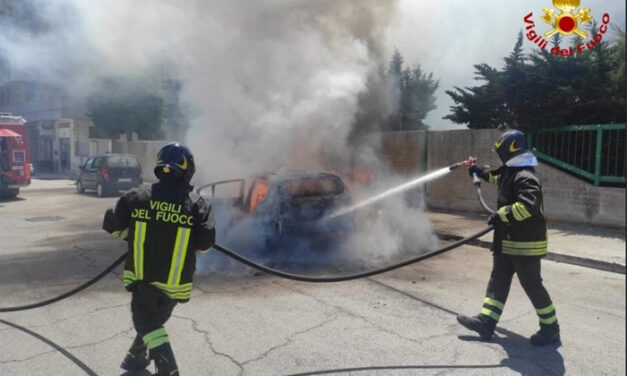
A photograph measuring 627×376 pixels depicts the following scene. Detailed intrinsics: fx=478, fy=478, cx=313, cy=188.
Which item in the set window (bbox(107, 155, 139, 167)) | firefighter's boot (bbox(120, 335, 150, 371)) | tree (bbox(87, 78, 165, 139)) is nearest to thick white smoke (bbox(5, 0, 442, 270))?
window (bbox(107, 155, 139, 167))

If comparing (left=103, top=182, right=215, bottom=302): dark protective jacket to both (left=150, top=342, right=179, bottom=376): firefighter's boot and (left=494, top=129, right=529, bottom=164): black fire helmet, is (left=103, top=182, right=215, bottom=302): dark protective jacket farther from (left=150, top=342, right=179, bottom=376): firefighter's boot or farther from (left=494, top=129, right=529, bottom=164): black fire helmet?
(left=494, top=129, right=529, bottom=164): black fire helmet

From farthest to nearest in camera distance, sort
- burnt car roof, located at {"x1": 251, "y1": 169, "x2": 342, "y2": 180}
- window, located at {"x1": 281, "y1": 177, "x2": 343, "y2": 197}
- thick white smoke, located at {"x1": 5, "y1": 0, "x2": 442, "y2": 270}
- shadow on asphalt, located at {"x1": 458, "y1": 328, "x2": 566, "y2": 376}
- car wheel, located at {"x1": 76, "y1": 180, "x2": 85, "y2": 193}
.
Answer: car wheel, located at {"x1": 76, "y1": 180, "x2": 85, "y2": 193}, thick white smoke, located at {"x1": 5, "y1": 0, "x2": 442, "y2": 270}, burnt car roof, located at {"x1": 251, "y1": 169, "x2": 342, "y2": 180}, window, located at {"x1": 281, "y1": 177, "x2": 343, "y2": 197}, shadow on asphalt, located at {"x1": 458, "y1": 328, "x2": 566, "y2": 376}

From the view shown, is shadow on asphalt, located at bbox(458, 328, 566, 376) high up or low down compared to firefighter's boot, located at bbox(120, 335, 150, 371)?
down

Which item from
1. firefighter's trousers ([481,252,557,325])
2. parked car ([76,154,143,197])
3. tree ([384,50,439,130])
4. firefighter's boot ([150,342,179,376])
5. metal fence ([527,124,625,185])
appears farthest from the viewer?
parked car ([76,154,143,197])

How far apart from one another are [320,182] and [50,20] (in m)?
5.38

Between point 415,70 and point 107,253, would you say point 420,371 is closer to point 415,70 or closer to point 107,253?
point 107,253

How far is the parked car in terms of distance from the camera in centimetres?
1609

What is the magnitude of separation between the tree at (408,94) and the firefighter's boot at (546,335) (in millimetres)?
8990

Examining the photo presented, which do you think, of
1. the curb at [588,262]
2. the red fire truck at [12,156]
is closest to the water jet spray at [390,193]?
the curb at [588,262]

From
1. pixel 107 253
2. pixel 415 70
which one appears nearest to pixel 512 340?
pixel 107 253

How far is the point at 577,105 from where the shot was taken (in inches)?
372

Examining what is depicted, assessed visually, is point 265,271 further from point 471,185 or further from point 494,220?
point 471,185

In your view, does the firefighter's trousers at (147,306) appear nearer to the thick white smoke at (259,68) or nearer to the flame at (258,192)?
the flame at (258,192)

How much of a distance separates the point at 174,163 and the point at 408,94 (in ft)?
47.1
